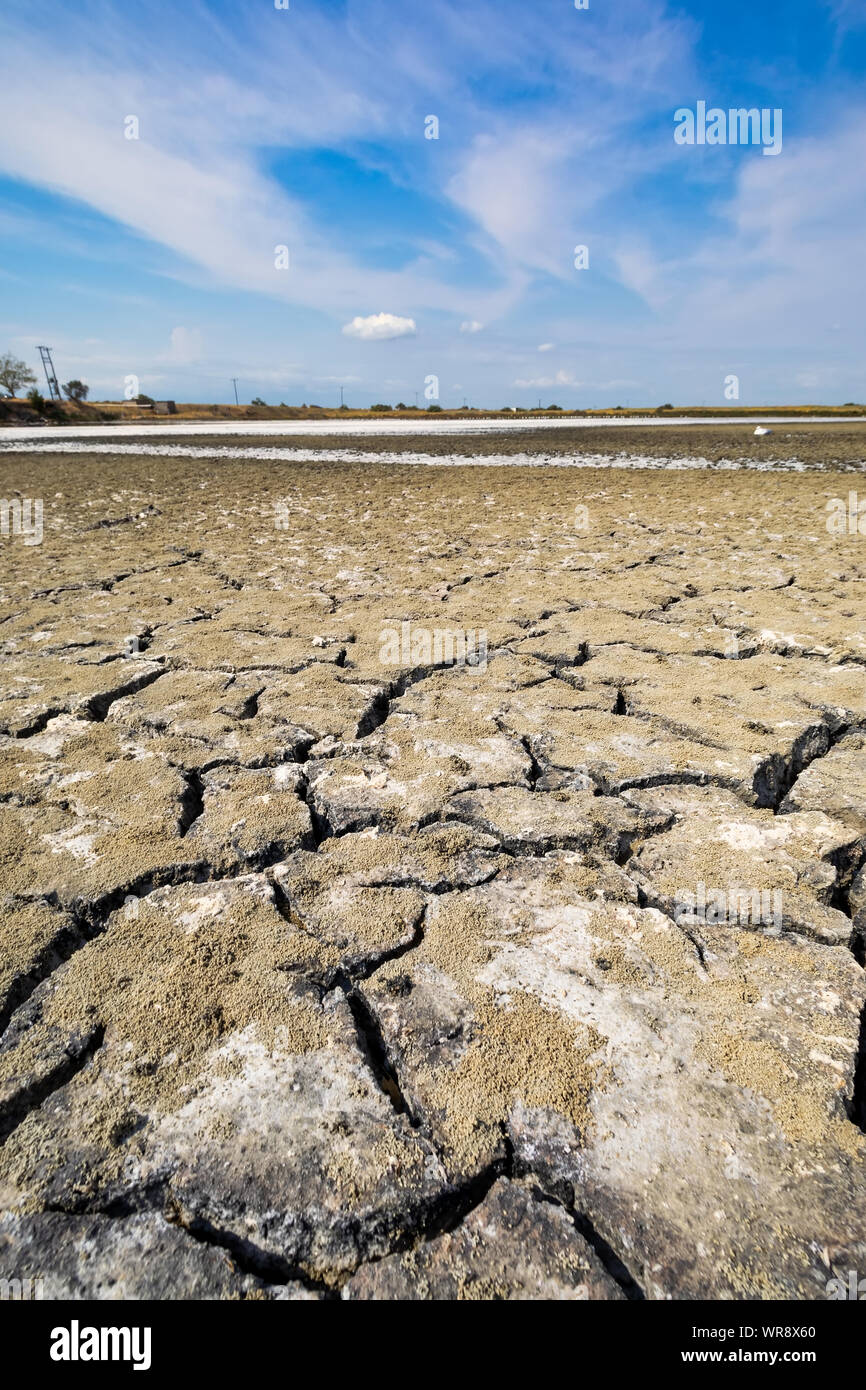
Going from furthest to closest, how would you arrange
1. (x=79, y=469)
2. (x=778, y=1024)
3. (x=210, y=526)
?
(x=79, y=469), (x=210, y=526), (x=778, y=1024)

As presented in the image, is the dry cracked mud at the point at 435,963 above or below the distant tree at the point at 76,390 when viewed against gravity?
below

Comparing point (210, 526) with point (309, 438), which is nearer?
point (210, 526)

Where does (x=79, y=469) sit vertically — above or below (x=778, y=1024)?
above

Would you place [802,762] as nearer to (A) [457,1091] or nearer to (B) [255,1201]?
(A) [457,1091]

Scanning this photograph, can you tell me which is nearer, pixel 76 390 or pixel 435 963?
pixel 435 963

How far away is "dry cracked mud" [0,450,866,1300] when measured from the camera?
0.95 meters

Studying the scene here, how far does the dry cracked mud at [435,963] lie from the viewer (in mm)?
953

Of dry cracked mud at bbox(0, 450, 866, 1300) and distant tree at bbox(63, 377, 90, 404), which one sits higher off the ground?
distant tree at bbox(63, 377, 90, 404)

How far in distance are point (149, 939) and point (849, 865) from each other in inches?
68.0

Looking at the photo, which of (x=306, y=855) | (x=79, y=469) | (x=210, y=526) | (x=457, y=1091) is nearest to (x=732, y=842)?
(x=457, y=1091)

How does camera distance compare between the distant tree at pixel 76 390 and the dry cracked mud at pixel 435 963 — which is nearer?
the dry cracked mud at pixel 435 963

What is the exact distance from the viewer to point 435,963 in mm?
1415

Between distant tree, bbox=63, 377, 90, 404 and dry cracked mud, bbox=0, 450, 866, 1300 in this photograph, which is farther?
distant tree, bbox=63, 377, 90, 404

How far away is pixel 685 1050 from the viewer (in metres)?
1.21
